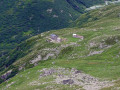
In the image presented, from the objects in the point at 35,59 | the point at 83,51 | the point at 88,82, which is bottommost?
the point at 35,59

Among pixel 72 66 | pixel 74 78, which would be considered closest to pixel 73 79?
pixel 74 78

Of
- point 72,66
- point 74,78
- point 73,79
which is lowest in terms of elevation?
point 72,66

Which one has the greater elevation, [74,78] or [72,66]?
[74,78]

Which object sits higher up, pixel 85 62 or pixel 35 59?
pixel 85 62

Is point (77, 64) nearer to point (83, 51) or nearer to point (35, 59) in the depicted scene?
point (83, 51)

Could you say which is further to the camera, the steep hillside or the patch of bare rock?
the steep hillside

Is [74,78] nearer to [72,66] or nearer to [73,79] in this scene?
[73,79]

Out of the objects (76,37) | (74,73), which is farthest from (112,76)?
(76,37)

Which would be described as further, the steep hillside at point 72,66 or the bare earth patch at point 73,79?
the steep hillside at point 72,66

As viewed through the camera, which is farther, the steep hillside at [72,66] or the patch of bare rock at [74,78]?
the steep hillside at [72,66]

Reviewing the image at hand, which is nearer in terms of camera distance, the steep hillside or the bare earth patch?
the bare earth patch

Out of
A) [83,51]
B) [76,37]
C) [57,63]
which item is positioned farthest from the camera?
[76,37]
